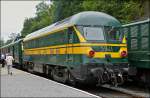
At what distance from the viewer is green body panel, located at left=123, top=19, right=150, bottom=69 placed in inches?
628

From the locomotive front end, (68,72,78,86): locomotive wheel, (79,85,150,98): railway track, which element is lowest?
(79,85,150,98): railway track

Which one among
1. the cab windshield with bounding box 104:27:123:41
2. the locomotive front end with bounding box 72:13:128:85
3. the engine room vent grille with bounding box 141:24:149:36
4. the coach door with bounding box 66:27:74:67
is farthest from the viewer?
the coach door with bounding box 66:27:74:67

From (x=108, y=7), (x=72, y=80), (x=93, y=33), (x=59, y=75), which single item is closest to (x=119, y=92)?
(x=72, y=80)

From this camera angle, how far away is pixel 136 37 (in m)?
17.1

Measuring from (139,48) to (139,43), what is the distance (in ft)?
0.71

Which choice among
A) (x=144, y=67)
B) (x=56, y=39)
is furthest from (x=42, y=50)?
(x=144, y=67)

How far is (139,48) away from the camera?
54.9 ft

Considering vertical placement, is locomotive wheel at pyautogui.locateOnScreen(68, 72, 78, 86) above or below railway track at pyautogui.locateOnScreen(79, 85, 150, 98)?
above

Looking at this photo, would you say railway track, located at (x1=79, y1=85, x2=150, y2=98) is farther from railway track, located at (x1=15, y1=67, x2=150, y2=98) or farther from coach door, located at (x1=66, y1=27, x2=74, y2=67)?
coach door, located at (x1=66, y1=27, x2=74, y2=67)

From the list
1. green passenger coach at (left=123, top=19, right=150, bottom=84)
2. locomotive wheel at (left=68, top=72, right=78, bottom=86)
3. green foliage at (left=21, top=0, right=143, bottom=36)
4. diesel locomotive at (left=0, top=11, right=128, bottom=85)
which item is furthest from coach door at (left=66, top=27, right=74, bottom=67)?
Answer: green foliage at (left=21, top=0, right=143, bottom=36)

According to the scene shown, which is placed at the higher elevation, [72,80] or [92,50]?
[92,50]

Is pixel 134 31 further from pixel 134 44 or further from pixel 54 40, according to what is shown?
pixel 54 40

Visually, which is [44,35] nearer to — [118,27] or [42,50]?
[42,50]

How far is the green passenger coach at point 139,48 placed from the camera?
16.0 metres
